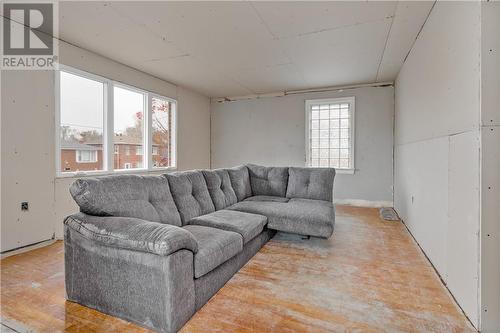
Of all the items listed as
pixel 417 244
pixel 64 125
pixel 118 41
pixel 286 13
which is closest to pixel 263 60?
pixel 286 13

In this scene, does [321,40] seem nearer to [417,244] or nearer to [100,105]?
[417,244]

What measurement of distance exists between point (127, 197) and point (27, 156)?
187 cm

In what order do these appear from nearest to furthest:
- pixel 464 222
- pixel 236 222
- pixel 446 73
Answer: pixel 464 222
pixel 446 73
pixel 236 222

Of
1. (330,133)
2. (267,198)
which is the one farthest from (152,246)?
(330,133)

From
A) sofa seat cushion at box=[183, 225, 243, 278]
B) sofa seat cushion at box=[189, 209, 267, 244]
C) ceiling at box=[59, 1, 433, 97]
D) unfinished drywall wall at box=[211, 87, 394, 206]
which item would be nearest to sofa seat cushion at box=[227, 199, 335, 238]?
sofa seat cushion at box=[189, 209, 267, 244]

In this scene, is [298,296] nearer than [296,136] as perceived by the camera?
Yes

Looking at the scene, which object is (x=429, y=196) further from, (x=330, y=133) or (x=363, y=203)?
(x=330, y=133)

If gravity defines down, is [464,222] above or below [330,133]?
below

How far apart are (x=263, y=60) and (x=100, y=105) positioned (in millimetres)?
2545

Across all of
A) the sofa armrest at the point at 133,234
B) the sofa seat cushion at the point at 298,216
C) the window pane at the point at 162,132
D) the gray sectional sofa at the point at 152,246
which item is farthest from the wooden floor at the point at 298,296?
the window pane at the point at 162,132

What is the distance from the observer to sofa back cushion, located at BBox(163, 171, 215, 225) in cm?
249

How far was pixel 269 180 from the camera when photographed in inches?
157

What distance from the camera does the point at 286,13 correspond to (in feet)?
8.55

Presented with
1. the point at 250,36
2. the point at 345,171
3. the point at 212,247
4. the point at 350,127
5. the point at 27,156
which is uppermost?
the point at 250,36
